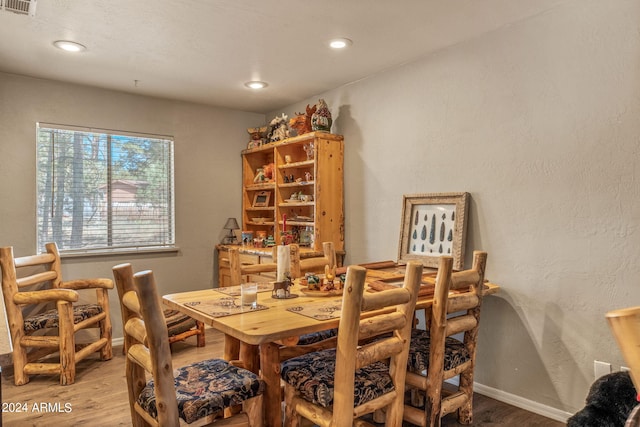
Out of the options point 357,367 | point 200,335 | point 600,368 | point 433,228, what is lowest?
point 200,335

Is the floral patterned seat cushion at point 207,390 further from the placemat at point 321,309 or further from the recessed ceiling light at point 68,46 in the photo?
the recessed ceiling light at point 68,46

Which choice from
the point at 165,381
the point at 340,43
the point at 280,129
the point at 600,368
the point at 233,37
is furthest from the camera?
the point at 280,129

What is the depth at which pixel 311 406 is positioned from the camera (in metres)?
1.88

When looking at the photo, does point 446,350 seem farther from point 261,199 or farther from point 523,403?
point 261,199

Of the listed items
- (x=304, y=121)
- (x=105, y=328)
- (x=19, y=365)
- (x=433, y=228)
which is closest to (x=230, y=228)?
(x=304, y=121)

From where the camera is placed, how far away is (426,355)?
226 centimetres

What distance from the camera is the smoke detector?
7.70ft

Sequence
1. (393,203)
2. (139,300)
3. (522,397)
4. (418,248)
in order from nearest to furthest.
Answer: (139,300) → (522,397) → (418,248) → (393,203)

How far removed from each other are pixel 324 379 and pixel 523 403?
60.3 inches

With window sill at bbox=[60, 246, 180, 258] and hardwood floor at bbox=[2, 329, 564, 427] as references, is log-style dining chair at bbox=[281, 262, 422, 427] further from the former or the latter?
window sill at bbox=[60, 246, 180, 258]

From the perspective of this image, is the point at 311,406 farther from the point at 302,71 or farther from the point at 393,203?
the point at 302,71

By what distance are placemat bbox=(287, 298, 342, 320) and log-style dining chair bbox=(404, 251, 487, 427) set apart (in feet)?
1.65

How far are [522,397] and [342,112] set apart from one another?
2692mm

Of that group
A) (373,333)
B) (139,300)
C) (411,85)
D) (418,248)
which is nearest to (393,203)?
(418,248)
